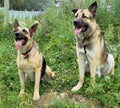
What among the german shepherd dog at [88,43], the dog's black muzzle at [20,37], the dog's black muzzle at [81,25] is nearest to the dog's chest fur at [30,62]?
the dog's black muzzle at [20,37]

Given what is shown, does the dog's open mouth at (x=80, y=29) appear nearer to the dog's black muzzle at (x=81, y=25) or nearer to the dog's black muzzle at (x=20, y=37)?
the dog's black muzzle at (x=81, y=25)

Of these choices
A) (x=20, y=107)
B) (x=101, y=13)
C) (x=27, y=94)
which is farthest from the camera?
(x=101, y=13)

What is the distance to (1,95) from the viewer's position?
18.4 feet

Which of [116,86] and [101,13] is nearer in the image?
[116,86]

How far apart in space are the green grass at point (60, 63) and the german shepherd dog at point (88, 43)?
0.20m

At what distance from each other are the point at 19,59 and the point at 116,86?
1614 mm

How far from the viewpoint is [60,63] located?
24.4ft

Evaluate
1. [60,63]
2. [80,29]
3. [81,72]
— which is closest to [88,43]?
[80,29]

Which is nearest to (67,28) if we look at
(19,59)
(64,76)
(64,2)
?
(64,2)

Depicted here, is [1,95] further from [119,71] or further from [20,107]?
[119,71]

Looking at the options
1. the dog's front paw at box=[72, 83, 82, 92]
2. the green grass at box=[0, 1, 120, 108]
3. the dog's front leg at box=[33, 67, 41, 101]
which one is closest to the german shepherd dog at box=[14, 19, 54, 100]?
the dog's front leg at box=[33, 67, 41, 101]

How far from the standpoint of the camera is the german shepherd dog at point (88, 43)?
598 cm

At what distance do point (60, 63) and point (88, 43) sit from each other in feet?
4.56

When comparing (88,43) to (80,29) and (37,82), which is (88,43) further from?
(37,82)
